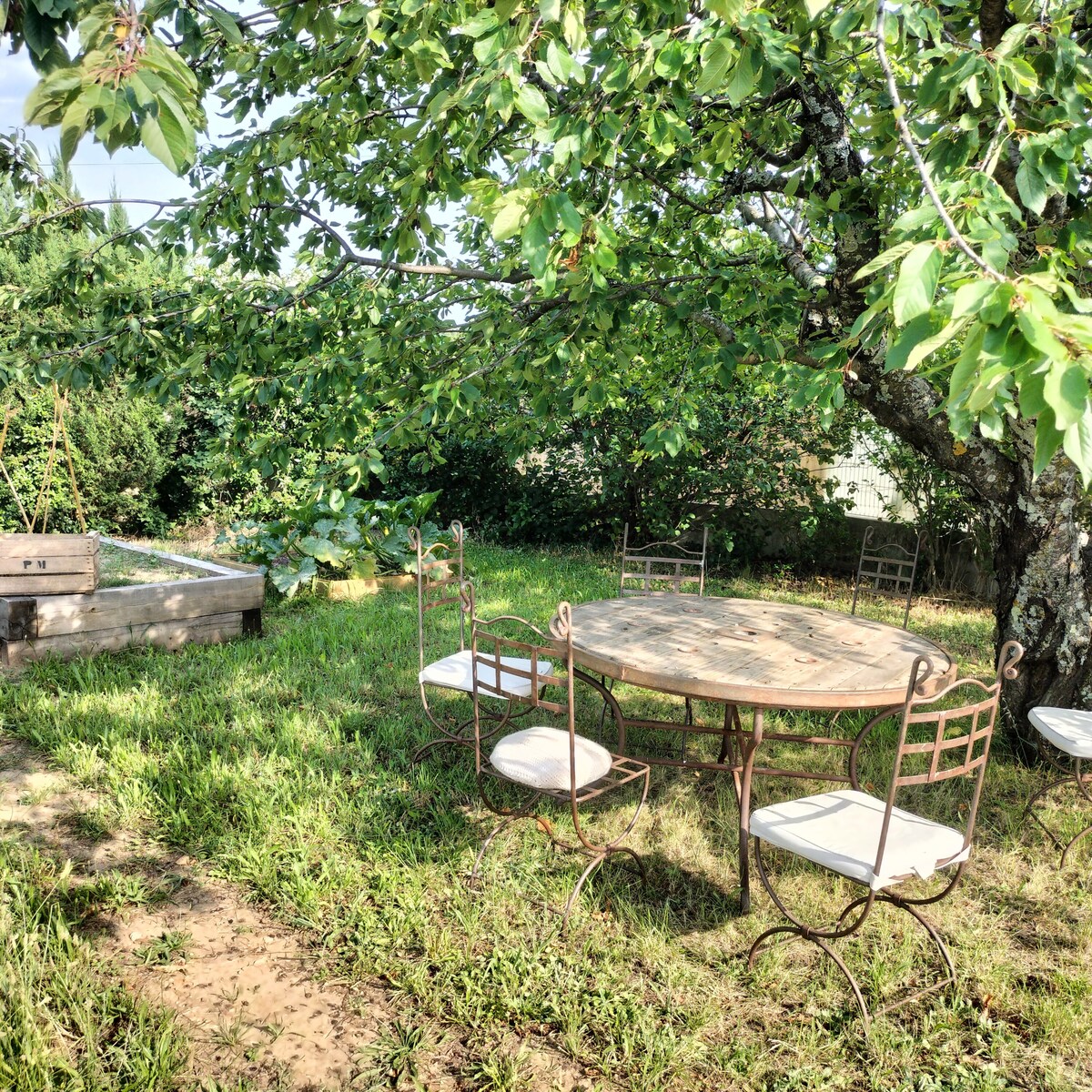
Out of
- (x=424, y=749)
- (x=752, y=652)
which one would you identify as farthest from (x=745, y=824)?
(x=424, y=749)

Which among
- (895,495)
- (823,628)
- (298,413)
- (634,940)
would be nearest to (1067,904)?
(823,628)

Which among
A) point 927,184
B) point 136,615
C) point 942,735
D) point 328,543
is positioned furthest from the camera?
point 328,543

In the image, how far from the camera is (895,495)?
10.4 metres

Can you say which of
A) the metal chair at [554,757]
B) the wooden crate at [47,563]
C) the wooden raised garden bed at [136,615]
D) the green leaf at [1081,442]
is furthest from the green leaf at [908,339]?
the wooden raised garden bed at [136,615]

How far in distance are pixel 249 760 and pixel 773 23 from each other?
13.3ft

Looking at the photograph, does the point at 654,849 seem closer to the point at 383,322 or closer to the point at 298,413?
the point at 383,322

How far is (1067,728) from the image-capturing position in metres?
3.32

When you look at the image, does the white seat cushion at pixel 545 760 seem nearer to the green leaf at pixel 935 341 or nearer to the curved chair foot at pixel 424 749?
the curved chair foot at pixel 424 749

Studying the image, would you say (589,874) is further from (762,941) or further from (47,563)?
(47,563)

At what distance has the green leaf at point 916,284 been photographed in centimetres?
132

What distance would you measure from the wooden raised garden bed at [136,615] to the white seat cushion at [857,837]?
4520 mm

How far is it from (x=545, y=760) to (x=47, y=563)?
3941mm

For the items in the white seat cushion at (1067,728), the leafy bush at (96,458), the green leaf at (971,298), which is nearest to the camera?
the green leaf at (971,298)

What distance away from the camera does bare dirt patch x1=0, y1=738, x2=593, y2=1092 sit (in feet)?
7.00
